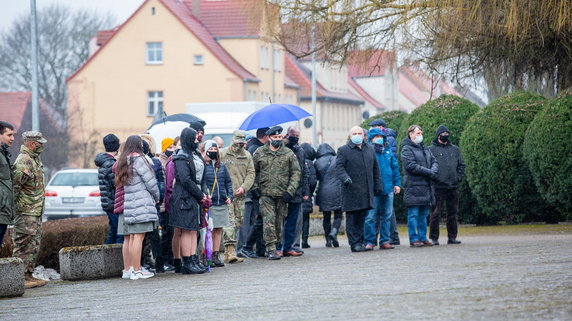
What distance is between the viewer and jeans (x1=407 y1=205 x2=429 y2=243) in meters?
18.1

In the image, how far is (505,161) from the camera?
22.9 meters

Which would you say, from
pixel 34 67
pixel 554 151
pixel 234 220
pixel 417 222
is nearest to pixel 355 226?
pixel 417 222

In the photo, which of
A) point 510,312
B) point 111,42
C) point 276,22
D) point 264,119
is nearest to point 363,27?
point 276,22

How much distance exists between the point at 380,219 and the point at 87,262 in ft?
16.9

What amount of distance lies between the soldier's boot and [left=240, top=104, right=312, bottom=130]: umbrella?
4779 millimetres

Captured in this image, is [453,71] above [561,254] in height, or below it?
above

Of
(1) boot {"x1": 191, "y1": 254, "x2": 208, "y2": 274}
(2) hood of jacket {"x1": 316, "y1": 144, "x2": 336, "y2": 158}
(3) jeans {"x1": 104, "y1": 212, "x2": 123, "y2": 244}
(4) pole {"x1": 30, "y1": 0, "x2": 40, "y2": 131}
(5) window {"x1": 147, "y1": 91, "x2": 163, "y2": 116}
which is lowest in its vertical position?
(1) boot {"x1": 191, "y1": 254, "x2": 208, "y2": 274}

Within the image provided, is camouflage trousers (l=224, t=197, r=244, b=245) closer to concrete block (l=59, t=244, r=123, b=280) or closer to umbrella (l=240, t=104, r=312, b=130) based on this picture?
umbrella (l=240, t=104, r=312, b=130)

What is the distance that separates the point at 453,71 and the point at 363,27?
2157mm

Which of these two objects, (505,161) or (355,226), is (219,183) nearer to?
(355,226)

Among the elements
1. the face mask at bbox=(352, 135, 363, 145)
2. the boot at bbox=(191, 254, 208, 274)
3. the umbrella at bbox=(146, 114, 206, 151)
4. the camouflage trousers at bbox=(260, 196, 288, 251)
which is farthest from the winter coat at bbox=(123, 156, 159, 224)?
the umbrella at bbox=(146, 114, 206, 151)

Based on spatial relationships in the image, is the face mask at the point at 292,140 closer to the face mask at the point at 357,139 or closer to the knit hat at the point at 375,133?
the face mask at the point at 357,139

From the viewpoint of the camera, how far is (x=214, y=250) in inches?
634

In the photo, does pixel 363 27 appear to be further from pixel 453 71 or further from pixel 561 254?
pixel 561 254
